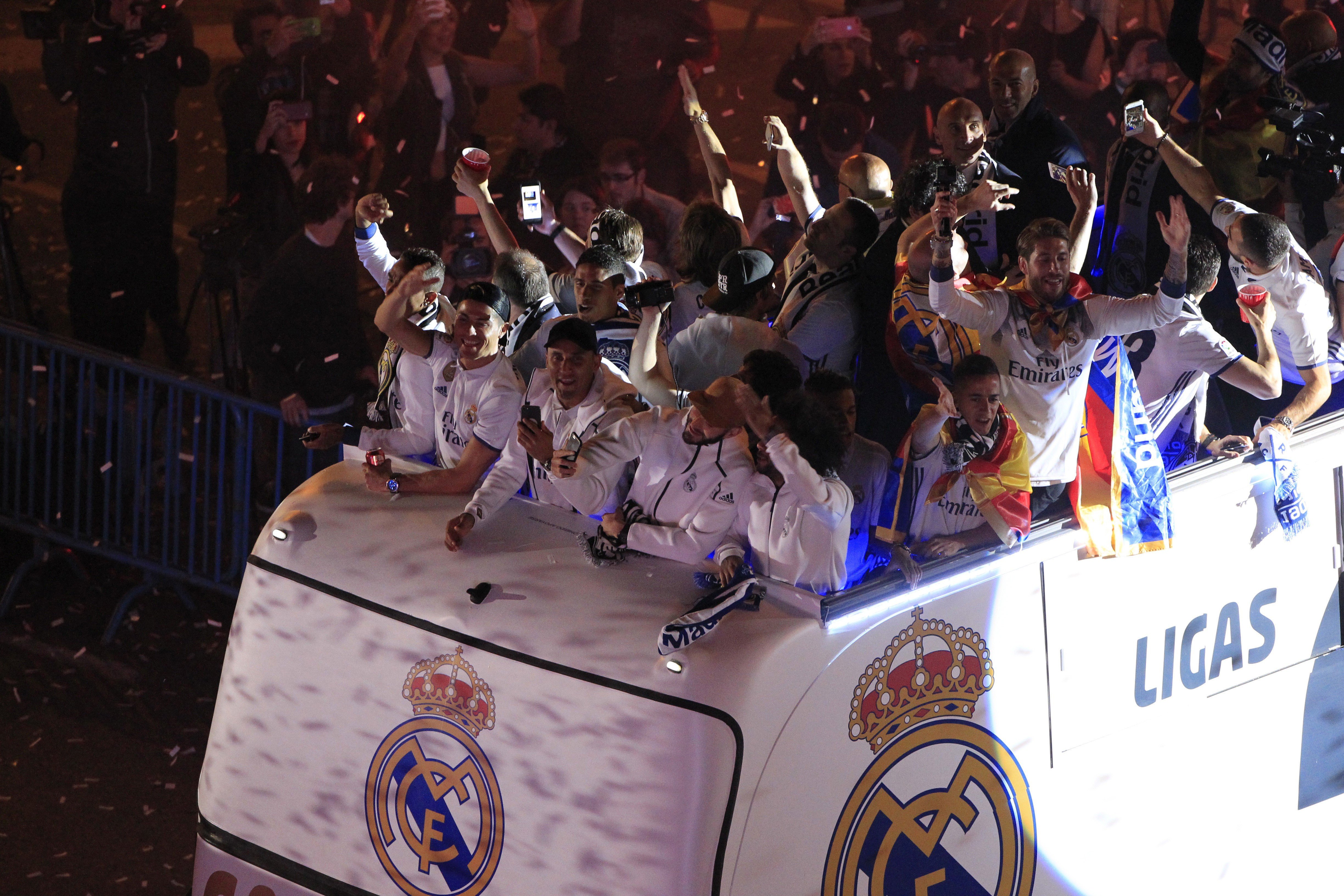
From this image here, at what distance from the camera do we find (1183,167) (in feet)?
16.0

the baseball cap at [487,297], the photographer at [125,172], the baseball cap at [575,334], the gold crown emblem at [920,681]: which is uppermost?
the baseball cap at [575,334]

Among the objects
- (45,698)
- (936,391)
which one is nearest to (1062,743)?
(936,391)

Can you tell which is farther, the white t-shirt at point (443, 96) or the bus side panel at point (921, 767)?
the white t-shirt at point (443, 96)

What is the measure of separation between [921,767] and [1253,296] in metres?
1.95

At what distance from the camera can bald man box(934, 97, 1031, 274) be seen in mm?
4648

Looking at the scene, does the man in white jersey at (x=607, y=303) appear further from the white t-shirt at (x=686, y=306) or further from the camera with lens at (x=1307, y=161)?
the camera with lens at (x=1307, y=161)

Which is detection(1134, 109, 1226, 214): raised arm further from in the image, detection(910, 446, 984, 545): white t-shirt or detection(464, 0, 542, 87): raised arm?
detection(464, 0, 542, 87): raised arm

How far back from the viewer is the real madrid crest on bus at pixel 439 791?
3457 millimetres

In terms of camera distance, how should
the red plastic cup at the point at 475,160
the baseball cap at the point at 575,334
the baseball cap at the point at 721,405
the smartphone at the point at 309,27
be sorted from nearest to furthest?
the baseball cap at the point at 721,405, the baseball cap at the point at 575,334, the red plastic cup at the point at 475,160, the smartphone at the point at 309,27

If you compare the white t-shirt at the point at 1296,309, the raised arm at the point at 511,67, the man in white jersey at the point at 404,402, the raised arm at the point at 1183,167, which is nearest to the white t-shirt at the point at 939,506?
the white t-shirt at the point at 1296,309

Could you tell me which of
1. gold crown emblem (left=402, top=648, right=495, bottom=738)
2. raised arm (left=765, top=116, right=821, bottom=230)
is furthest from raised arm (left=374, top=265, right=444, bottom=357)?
raised arm (left=765, top=116, right=821, bottom=230)

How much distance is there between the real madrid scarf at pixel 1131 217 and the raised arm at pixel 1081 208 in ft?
2.68

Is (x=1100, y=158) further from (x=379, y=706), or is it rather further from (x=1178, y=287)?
(x=379, y=706)

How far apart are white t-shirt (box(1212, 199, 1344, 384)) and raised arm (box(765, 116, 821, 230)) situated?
55.1 inches
